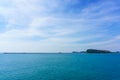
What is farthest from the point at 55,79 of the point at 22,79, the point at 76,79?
the point at 22,79

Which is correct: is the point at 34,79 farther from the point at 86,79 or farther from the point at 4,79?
the point at 86,79

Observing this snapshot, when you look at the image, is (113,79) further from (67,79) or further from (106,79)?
(67,79)

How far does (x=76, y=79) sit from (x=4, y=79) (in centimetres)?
1774

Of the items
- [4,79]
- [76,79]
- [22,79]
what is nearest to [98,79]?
[76,79]

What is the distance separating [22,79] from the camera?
40.6 m

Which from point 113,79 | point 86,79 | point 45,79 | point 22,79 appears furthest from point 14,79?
point 113,79

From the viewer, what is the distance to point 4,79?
135ft

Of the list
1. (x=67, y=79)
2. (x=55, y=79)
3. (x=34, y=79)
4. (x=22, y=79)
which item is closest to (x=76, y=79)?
(x=67, y=79)

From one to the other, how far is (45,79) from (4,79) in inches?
406

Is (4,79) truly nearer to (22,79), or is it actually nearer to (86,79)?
(22,79)

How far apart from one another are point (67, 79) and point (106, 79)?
9.49 metres

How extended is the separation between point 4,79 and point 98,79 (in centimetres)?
2300

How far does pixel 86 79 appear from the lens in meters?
39.6

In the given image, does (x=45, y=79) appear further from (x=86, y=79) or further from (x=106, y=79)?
(x=106, y=79)
